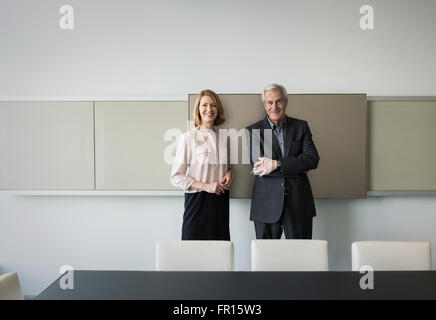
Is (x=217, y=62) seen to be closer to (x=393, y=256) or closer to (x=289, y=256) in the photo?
(x=289, y=256)

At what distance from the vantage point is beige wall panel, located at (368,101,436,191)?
3.52 metres

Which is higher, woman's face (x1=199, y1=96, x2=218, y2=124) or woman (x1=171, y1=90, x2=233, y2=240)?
woman's face (x1=199, y1=96, x2=218, y2=124)

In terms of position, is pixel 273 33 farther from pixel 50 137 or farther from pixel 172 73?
pixel 50 137

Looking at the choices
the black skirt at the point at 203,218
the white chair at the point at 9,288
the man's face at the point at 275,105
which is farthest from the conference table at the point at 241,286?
the man's face at the point at 275,105

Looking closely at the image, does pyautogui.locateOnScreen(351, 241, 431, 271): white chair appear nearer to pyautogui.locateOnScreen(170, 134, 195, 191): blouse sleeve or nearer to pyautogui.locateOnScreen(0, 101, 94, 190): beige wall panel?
pyautogui.locateOnScreen(170, 134, 195, 191): blouse sleeve

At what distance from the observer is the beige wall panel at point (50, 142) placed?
3.57 m

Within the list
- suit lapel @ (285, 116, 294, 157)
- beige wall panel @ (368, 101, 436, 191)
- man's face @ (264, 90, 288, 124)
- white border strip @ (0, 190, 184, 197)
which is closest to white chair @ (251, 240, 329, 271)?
suit lapel @ (285, 116, 294, 157)

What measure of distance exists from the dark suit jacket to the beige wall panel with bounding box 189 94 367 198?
427 millimetres

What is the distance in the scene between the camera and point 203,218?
9.87 ft

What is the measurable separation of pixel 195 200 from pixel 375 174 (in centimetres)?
181

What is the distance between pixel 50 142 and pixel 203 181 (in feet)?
5.47

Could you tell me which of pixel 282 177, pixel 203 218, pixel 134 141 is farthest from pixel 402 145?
pixel 134 141
